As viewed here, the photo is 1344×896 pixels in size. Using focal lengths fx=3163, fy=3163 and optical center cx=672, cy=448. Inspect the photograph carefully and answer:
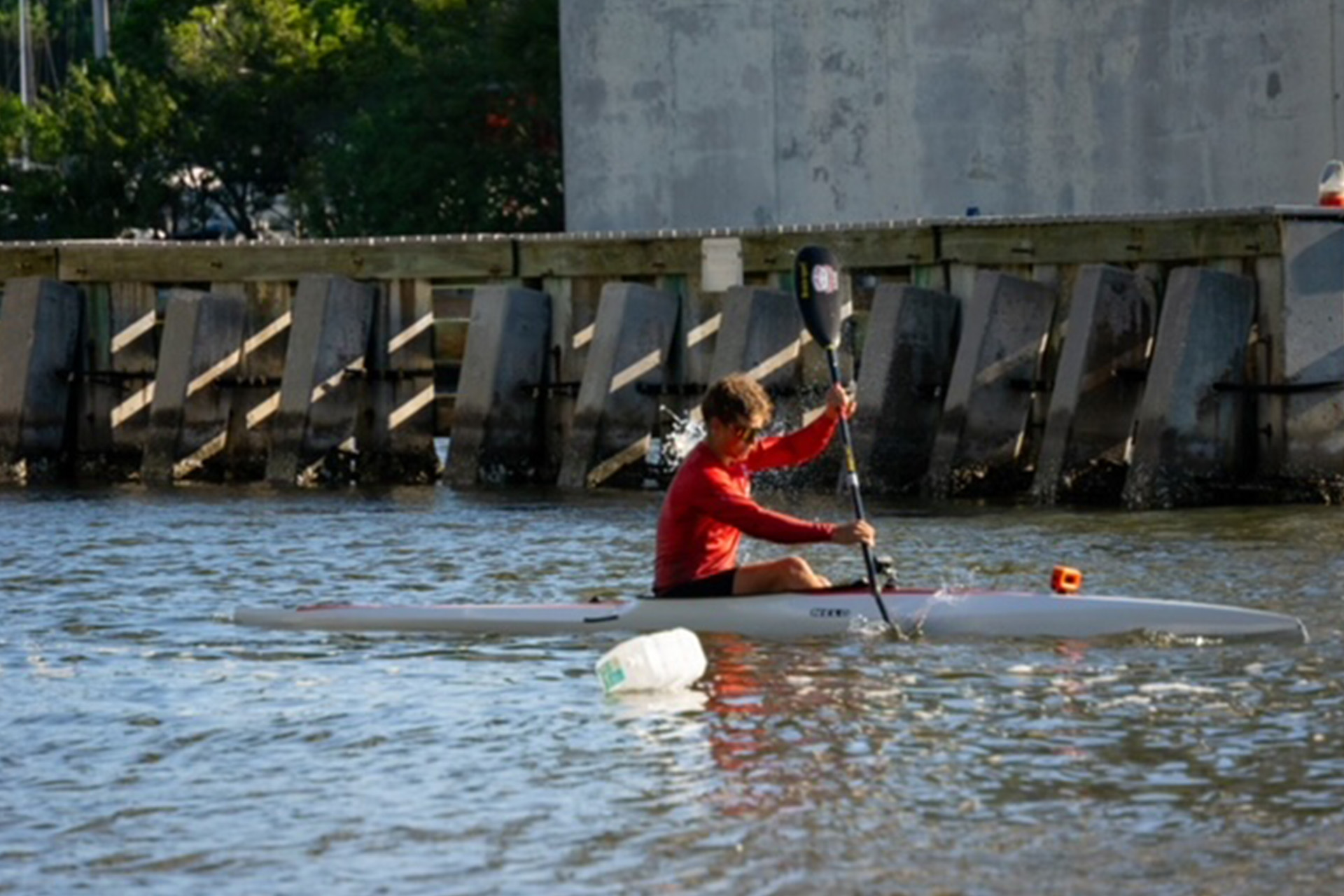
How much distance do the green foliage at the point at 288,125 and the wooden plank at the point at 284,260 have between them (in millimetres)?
26445

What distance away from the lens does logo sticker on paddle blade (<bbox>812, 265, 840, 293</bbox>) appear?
16.2m

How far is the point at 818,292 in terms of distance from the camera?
16.2m

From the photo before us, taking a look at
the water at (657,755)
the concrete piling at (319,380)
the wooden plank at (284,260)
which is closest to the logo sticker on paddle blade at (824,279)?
the water at (657,755)

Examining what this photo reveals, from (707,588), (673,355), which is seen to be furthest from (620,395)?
(707,588)

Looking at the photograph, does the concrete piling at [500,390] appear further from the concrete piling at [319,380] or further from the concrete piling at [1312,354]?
the concrete piling at [1312,354]

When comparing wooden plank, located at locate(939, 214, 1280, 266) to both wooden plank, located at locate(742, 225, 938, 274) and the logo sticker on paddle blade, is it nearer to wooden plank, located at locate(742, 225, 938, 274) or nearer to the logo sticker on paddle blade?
wooden plank, located at locate(742, 225, 938, 274)

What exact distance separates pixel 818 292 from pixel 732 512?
2.81 metres

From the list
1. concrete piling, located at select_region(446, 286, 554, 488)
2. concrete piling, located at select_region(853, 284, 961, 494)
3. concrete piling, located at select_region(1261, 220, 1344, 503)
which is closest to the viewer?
concrete piling, located at select_region(1261, 220, 1344, 503)

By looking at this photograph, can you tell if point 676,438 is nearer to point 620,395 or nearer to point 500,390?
point 620,395

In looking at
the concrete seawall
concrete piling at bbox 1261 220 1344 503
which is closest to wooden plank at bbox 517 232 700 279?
the concrete seawall

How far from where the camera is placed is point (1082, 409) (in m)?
20.4

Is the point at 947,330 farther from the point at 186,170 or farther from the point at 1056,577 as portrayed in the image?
the point at 186,170

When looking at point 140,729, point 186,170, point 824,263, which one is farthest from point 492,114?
point 140,729

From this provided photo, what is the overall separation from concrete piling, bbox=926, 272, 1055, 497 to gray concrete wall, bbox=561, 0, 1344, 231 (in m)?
7.46
